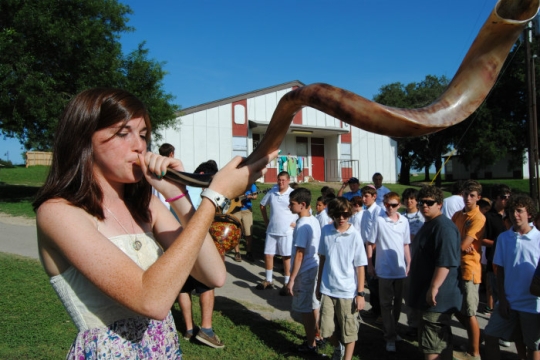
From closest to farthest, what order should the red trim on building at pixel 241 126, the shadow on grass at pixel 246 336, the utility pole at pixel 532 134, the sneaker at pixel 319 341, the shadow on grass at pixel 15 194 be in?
1. the shadow on grass at pixel 246 336
2. the sneaker at pixel 319 341
3. the utility pole at pixel 532 134
4. the shadow on grass at pixel 15 194
5. the red trim on building at pixel 241 126

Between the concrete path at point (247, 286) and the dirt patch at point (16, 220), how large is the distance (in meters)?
0.36

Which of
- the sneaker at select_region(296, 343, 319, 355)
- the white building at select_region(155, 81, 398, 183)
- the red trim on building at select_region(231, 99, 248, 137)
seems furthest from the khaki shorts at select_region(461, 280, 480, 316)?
the red trim on building at select_region(231, 99, 248, 137)

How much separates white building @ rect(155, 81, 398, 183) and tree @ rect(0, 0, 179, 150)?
4797 mm

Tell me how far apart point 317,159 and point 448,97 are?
2560 centimetres

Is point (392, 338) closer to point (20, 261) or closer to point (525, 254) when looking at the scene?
point (525, 254)

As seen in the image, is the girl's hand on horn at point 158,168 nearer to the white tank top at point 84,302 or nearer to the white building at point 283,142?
the white tank top at point 84,302

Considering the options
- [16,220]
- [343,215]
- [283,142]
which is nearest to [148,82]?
[16,220]

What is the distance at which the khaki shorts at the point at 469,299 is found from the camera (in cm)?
500

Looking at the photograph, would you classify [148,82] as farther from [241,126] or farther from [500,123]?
[500,123]

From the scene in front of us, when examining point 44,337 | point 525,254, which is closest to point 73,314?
point 44,337

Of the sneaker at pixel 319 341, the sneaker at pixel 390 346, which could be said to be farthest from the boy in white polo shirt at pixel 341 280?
the sneaker at pixel 390 346

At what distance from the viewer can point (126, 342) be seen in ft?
5.22

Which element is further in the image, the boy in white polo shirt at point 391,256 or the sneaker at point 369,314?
the sneaker at point 369,314

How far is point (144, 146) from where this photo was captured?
1711 mm
